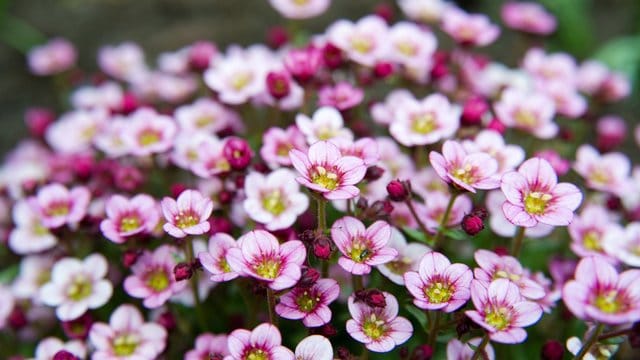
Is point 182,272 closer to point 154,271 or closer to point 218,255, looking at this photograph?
point 218,255

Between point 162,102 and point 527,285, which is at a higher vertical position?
point 527,285

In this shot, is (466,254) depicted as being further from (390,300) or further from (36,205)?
(36,205)

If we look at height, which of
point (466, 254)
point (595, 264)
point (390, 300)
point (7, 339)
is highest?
point (595, 264)

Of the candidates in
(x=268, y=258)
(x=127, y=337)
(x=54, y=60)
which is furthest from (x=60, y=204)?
(x=54, y=60)

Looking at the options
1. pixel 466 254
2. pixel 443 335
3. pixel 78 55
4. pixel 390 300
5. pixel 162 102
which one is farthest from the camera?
pixel 78 55

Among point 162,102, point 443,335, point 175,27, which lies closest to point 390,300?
point 443,335

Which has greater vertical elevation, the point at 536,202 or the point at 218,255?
the point at 536,202

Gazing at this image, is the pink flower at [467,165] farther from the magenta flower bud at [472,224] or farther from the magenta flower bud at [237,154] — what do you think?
the magenta flower bud at [237,154]
